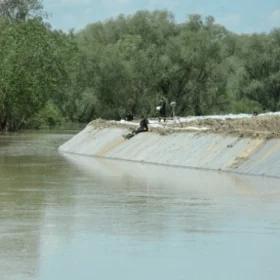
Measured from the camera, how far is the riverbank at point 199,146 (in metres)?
34.3

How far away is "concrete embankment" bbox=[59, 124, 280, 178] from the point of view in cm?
3384

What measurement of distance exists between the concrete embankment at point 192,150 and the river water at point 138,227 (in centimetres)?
168

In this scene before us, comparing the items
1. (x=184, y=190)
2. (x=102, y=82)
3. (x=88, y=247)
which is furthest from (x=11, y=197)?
(x=102, y=82)

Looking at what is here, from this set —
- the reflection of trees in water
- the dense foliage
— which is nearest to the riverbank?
the reflection of trees in water

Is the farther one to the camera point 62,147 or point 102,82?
point 102,82

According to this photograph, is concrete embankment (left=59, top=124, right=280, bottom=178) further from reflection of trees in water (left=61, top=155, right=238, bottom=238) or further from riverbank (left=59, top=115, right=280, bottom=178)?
reflection of trees in water (left=61, top=155, right=238, bottom=238)

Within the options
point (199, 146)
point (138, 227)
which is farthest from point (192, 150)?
point (138, 227)

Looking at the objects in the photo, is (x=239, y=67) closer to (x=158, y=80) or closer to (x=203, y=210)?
(x=158, y=80)

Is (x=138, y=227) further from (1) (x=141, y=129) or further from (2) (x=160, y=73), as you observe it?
(2) (x=160, y=73)

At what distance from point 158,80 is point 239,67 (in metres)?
8.58

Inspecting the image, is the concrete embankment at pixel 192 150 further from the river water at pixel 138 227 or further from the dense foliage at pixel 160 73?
the dense foliage at pixel 160 73

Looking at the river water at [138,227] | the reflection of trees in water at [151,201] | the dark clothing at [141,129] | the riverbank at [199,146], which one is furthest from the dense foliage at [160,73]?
the river water at [138,227]

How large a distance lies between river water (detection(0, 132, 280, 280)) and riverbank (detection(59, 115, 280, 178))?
207cm

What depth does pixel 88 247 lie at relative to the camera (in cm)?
1574
